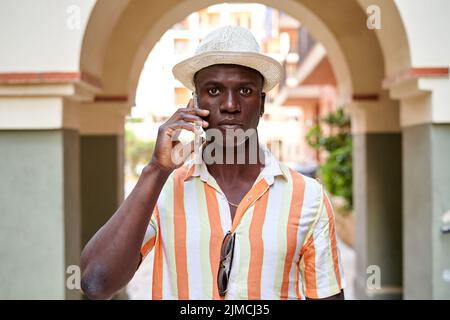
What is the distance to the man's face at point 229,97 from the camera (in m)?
2.03

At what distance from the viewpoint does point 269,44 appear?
2872 centimetres

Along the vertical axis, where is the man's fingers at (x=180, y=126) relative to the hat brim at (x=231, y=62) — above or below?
below

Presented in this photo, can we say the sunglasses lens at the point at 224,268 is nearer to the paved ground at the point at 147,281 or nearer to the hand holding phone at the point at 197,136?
the hand holding phone at the point at 197,136

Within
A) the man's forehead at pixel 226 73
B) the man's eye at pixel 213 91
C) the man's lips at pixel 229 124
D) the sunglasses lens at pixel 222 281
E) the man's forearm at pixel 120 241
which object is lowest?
the sunglasses lens at pixel 222 281

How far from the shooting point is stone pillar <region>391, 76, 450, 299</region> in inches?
175

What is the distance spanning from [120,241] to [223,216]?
370 millimetres

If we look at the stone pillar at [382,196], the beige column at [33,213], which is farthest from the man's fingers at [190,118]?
the stone pillar at [382,196]

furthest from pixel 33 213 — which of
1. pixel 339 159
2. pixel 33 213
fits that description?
pixel 339 159

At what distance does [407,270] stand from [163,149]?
396 centimetres

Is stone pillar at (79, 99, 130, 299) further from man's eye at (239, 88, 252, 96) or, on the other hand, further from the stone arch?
man's eye at (239, 88, 252, 96)

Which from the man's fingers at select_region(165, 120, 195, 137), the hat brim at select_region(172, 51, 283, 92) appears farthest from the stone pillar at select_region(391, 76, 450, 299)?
the man's fingers at select_region(165, 120, 195, 137)

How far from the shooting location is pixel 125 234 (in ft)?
5.99

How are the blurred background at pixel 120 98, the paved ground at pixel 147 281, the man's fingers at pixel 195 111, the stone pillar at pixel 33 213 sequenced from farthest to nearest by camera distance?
the paved ground at pixel 147 281 < the stone pillar at pixel 33 213 < the blurred background at pixel 120 98 < the man's fingers at pixel 195 111

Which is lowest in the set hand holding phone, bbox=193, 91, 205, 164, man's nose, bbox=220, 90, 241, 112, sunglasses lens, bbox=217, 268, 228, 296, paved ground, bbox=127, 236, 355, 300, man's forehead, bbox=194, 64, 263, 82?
paved ground, bbox=127, 236, 355, 300
